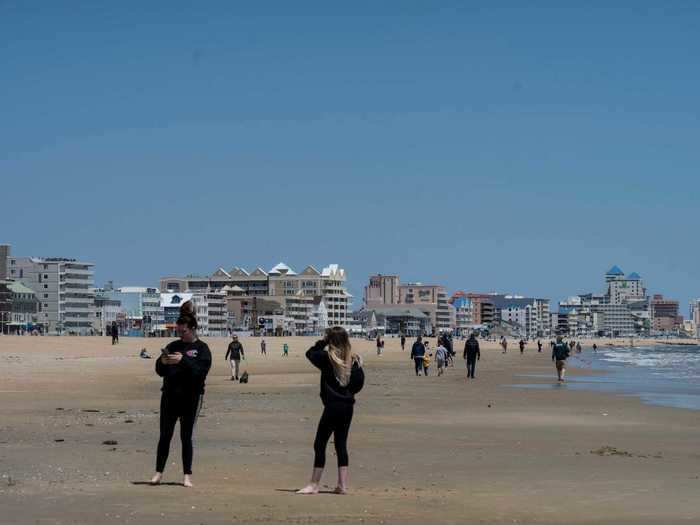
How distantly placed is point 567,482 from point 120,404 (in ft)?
45.6

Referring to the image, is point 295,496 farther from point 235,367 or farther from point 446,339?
point 446,339

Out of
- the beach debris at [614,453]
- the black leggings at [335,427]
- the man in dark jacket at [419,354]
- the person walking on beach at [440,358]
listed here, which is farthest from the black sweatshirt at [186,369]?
the person walking on beach at [440,358]

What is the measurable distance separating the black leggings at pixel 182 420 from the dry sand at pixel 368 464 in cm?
28

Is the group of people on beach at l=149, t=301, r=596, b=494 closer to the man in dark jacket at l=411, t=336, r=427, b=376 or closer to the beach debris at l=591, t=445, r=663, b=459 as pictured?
the beach debris at l=591, t=445, r=663, b=459

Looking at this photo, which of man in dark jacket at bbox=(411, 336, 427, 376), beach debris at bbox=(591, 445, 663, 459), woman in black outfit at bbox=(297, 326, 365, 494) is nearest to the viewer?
woman in black outfit at bbox=(297, 326, 365, 494)

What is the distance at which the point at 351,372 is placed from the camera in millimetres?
11305

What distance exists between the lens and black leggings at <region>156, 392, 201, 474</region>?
11297 mm

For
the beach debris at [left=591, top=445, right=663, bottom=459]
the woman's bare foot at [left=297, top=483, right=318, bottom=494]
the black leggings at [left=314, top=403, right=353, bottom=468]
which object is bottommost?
the beach debris at [left=591, top=445, right=663, bottom=459]

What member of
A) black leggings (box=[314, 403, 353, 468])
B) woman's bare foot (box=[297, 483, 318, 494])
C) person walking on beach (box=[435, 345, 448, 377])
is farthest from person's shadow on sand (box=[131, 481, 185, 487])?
person walking on beach (box=[435, 345, 448, 377])

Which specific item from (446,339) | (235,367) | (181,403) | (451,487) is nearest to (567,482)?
(451,487)

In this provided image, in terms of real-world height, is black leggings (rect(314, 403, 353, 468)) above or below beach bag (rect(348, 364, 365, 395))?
below

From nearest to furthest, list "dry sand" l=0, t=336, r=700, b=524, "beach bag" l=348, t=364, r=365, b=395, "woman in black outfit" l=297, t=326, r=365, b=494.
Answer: "dry sand" l=0, t=336, r=700, b=524 → "woman in black outfit" l=297, t=326, r=365, b=494 → "beach bag" l=348, t=364, r=365, b=395

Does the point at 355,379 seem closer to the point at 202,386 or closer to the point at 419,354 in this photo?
the point at 202,386

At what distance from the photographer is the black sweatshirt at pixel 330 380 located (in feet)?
36.8
